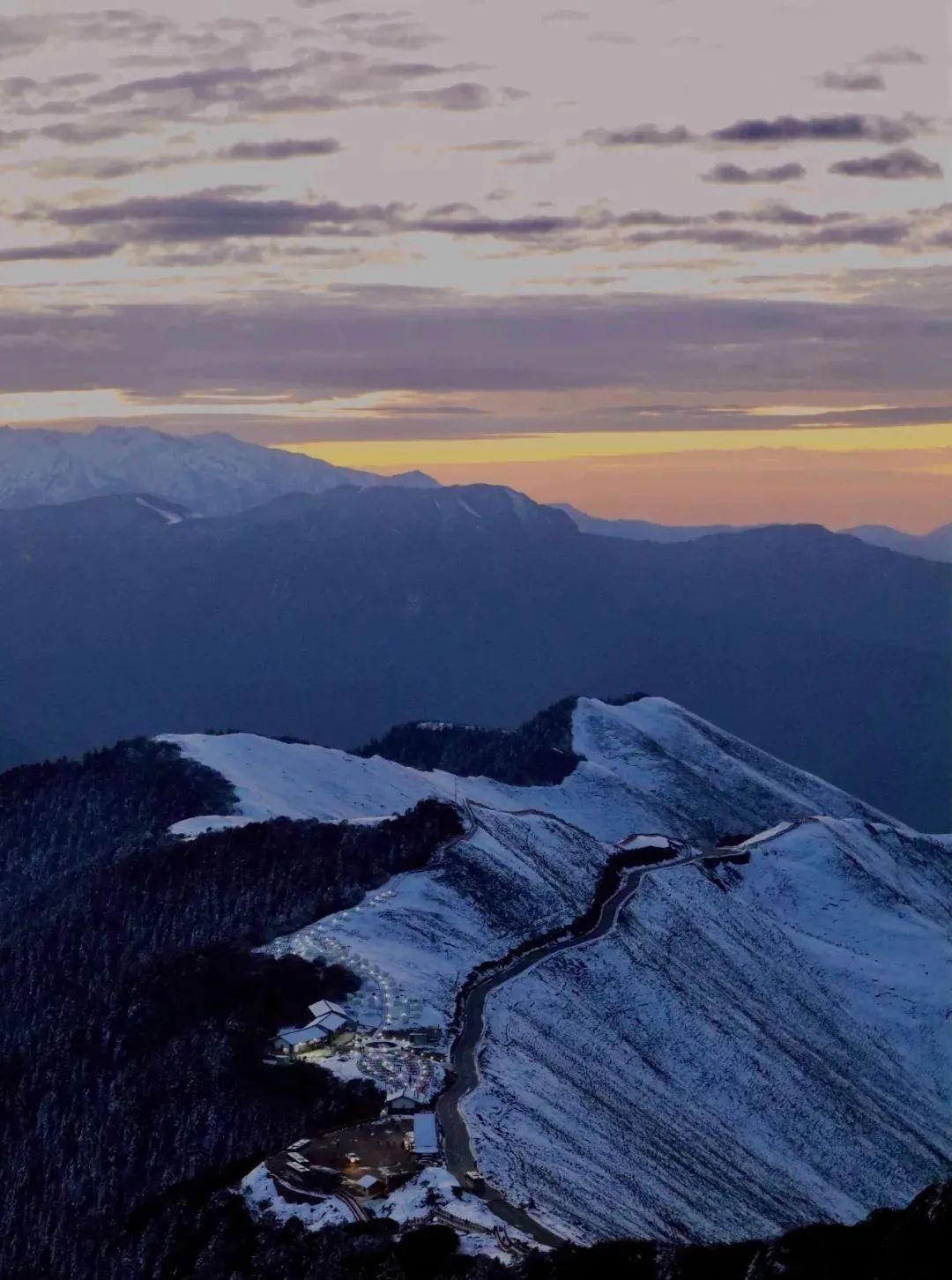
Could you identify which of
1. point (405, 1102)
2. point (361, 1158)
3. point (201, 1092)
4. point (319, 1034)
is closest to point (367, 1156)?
point (361, 1158)

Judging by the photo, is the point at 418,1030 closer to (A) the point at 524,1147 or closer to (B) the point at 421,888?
(A) the point at 524,1147

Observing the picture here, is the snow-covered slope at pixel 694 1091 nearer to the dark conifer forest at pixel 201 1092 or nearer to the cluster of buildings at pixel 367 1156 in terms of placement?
the cluster of buildings at pixel 367 1156

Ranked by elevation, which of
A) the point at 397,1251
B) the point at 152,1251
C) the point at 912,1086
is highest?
the point at 397,1251

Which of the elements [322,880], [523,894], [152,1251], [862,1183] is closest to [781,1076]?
[862,1183]

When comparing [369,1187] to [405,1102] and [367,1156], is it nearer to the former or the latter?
[367,1156]

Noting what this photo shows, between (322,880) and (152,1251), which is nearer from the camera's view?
(152,1251)

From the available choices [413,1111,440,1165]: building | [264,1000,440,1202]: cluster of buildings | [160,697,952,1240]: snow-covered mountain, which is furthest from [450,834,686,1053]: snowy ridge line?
[413,1111,440,1165]: building
